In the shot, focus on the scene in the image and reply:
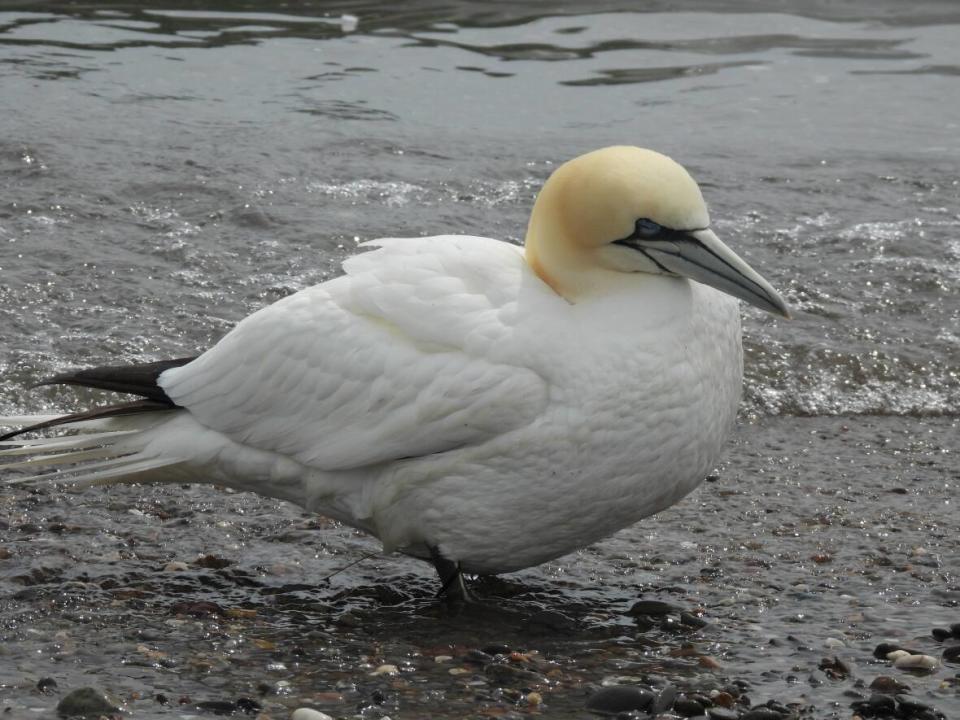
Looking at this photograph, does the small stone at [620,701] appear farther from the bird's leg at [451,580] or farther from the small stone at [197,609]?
the small stone at [197,609]

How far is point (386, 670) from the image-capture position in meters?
4.50

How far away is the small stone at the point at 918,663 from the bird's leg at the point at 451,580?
1385 mm

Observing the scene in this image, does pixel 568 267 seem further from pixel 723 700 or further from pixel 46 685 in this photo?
pixel 46 685

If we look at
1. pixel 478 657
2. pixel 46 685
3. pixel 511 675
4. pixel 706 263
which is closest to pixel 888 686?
pixel 511 675

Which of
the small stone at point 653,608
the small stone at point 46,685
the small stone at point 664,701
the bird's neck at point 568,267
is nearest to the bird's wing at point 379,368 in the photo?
the bird's neck at point 568,267

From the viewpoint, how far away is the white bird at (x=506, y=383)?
469cm

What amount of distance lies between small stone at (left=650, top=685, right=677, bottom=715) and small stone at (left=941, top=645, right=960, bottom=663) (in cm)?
85

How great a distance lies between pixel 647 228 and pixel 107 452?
6.42ft

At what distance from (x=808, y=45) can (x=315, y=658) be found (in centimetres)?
1160

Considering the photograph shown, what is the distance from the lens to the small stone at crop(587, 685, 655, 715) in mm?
4250

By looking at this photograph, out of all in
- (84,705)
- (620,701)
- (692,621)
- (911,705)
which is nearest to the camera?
(84,705)

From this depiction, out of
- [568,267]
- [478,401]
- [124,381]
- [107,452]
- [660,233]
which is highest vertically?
[660,233]

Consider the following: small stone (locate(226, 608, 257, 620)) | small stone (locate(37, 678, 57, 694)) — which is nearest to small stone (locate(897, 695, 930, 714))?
small stone (locate(226, 608, 257, 620))

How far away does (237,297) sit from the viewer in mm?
8094
